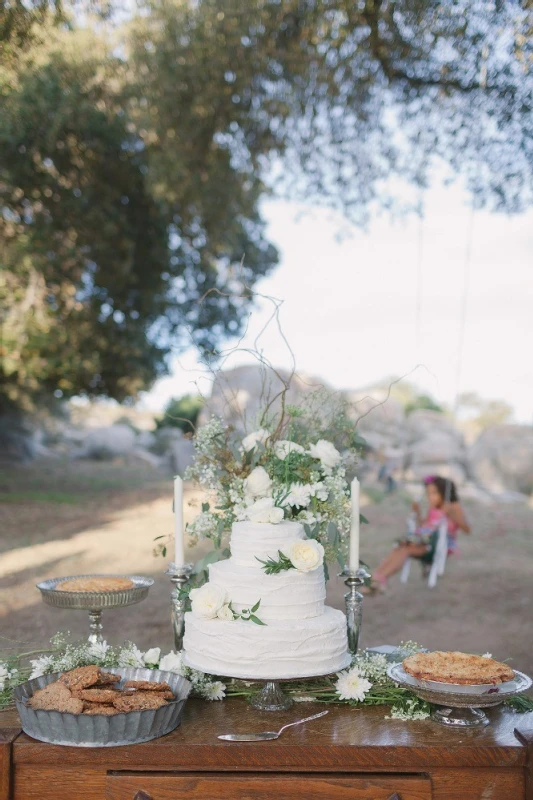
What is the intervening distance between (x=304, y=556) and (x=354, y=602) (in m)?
0.55

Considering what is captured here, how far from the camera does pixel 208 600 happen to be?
2457 mm

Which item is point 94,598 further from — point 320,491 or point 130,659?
point 320,491

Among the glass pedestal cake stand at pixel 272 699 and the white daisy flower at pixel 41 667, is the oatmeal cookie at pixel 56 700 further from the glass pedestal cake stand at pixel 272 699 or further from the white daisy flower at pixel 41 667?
the glass pedestal cake stand at pixel 272 699

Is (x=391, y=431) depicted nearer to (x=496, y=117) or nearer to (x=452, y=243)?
(x=452, y=243)

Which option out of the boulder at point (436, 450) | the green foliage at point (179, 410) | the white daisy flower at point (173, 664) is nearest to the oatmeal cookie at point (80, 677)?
the white daisy flower at point (173, 664)

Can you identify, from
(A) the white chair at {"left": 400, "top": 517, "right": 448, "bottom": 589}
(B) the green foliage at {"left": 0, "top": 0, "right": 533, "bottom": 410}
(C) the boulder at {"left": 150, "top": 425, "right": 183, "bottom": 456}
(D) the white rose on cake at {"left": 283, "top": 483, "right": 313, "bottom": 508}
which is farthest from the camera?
(C) the boulder at {"left": 150, "top": 425, "right": 183, "bottom": 456}

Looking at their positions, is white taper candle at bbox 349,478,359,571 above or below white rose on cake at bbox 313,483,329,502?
below

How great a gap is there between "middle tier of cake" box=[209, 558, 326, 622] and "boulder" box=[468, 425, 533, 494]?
1717cm

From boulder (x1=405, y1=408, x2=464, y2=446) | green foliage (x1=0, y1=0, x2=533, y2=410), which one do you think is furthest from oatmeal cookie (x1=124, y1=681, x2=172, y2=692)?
boulder (x1=405, y1=408, x2=464, y2=446)

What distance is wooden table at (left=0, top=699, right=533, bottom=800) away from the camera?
2.15 meters

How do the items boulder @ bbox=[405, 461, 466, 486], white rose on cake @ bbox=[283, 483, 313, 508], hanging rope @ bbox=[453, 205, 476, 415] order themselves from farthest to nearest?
boulder @ bbox=[405, 461, 466, 486] → hanging rope @ bbox=[453, 205, 476, 415] → white rose on cake @ bbox=[283, 483, 313, 508]

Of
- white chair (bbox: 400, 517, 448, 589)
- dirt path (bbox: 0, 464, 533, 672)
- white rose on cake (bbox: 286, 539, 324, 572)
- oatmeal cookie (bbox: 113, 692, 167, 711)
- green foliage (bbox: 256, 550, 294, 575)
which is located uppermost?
white rose on cake (bbox: 286, 539, 324, 572)

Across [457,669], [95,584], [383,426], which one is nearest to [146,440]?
[383,426]

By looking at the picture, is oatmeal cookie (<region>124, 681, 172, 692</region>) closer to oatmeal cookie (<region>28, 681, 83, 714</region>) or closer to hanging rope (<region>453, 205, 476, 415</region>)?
oatmeal cookie (<region>28, 681, 83, 714</region>)
